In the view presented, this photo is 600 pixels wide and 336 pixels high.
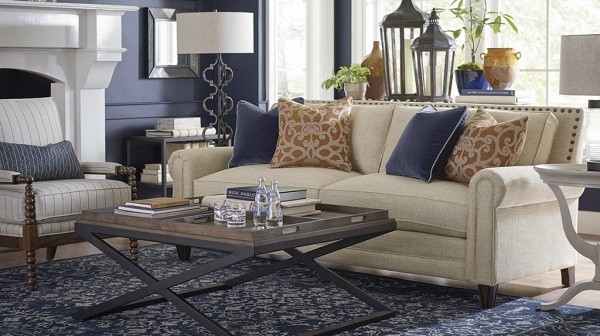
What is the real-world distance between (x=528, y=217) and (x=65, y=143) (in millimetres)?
2576

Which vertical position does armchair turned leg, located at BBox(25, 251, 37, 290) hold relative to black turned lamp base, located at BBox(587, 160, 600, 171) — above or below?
below

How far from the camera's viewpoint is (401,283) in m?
5.30

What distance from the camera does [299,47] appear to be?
830 cm

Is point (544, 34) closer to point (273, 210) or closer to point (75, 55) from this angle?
point (75, 55)

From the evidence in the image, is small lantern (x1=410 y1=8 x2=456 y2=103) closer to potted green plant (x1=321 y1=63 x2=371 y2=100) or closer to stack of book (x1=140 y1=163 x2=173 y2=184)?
potted green plant (x1=321 y1=63 x2=371 y2=100)

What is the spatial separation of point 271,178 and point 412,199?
3.23 feet

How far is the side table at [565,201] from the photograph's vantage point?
445cm

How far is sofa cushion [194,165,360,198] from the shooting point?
5570mm

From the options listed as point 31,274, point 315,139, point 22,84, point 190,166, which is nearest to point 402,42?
point 315,139

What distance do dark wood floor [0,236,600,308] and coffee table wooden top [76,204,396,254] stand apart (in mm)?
925

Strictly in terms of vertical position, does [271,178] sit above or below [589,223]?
above

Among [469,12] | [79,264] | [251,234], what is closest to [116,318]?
[251,234]

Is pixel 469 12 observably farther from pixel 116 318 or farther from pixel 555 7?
pixel 116 318

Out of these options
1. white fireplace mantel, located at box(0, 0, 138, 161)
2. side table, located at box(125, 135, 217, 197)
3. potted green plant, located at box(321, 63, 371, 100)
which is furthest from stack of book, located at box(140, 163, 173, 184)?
potted green plant, located at box(321, 63, 371, 100)
